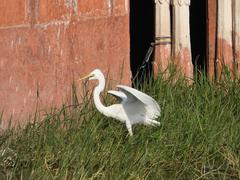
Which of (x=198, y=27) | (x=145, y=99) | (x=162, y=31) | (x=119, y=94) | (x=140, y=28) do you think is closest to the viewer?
(x=145, y=99)

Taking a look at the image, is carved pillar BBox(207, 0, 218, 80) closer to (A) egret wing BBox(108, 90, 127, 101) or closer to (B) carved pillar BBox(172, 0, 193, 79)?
(B) carved pillar BBox(172, 0, 193, 79)

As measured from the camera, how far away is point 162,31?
991 centimetres

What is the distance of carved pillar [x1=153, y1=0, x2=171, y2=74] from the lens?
388 inches

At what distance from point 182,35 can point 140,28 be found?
364cm

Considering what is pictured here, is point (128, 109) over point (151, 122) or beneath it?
over

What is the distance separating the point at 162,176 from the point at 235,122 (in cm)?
122

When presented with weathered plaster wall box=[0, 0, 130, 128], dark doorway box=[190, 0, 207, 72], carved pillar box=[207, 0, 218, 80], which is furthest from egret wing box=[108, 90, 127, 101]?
dark doorway box=[190, 0, 207, 72]

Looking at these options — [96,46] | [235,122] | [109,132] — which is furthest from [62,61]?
[235,122]

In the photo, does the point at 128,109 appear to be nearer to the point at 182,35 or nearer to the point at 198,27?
the point at 182,35

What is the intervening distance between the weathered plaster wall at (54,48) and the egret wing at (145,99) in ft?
3.41

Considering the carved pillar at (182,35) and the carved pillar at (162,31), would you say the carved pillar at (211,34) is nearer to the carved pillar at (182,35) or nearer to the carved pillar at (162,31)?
the carved pillar at (182,35)

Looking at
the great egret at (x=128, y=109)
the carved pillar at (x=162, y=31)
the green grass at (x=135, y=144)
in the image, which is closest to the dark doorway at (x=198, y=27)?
the carved pillar at (x=162, y=31)

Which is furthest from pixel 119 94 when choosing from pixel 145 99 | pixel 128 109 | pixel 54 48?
pixel 54 48

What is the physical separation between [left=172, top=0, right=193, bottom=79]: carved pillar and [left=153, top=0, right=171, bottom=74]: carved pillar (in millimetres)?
71
